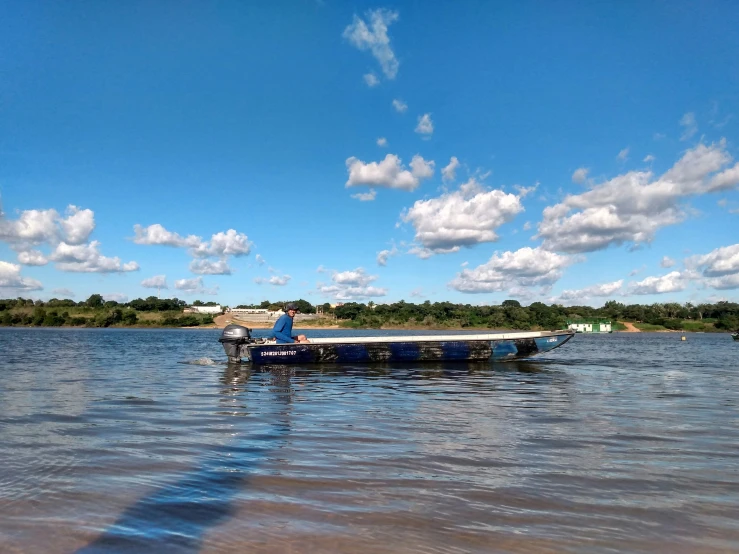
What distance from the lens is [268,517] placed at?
4.09 metres

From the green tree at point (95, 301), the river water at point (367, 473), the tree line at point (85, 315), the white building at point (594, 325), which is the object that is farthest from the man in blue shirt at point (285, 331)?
the green tree at point (95, 301)

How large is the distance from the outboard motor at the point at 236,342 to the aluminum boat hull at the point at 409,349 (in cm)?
38

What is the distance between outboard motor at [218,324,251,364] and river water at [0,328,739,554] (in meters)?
5.42

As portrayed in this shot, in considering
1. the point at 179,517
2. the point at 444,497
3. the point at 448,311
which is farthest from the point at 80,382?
the point at 448,311

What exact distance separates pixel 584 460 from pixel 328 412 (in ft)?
14.4

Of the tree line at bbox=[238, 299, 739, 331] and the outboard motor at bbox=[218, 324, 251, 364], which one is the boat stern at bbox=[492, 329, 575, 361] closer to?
the outboard motor at bbox=[218, 324, 251, 364]

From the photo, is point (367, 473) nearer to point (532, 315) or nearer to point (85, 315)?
point (532, 315)

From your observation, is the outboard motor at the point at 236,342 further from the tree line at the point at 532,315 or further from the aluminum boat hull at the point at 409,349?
the tree line at the point at 532,315

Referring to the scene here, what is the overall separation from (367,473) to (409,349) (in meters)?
11.8

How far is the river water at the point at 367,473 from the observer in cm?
375

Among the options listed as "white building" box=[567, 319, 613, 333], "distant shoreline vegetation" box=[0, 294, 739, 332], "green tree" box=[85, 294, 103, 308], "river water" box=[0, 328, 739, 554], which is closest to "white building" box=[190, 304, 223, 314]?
"distant shoreline vegetation" box=[0, 294, 739, 332]

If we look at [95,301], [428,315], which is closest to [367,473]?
[428,315]

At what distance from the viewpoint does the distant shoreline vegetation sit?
97.8 m

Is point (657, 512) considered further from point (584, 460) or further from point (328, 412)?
point (328, 412)
